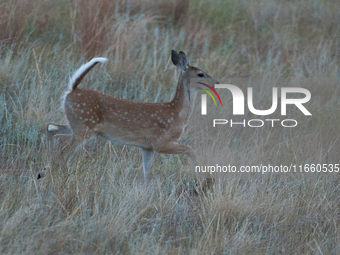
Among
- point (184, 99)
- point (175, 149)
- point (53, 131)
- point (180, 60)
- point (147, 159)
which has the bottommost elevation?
point (147, 159)

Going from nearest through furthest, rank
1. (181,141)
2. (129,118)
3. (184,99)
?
(129,118) < (184,99) < (181,141)

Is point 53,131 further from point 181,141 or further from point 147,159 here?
point 181,141

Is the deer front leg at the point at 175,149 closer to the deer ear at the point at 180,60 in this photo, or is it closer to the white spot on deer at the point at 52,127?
the deer ear at the point at 180,60

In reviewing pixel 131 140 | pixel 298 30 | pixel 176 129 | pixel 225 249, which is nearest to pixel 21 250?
pixel 225 249

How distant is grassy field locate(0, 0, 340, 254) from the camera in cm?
437

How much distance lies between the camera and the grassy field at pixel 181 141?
4.37 meters

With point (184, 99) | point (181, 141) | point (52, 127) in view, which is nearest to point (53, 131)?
point (52, 127)

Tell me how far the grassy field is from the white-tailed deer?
0.30m

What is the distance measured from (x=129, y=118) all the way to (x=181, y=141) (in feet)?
5.02

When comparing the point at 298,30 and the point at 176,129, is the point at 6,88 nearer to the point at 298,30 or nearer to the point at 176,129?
the point at 176,129

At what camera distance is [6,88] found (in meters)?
6.82

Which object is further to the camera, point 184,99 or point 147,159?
point 184,99

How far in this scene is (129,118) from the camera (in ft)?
17.7

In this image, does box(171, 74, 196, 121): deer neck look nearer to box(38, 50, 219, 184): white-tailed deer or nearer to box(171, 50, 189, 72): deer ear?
box(38, 50, 219, 184): white-tailed deer
